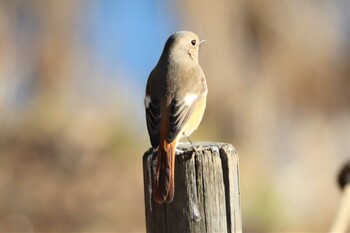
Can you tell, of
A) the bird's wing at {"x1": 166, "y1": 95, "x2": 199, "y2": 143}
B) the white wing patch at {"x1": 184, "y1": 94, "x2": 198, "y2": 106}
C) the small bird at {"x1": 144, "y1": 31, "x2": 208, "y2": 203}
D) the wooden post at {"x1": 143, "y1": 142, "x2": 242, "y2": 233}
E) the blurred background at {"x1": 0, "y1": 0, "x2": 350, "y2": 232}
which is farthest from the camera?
the blurred background at {"x1": 0, "y1": 0, "x2": 350, "y2": 232}

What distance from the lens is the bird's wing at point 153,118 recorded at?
162 inches

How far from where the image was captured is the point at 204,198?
342 centimetres

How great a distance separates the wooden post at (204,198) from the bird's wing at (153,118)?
0.57m

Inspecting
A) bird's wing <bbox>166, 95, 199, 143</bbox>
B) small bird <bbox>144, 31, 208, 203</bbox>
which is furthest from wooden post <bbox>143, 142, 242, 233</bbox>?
bird's wing <bbox>166, 95, 199, 143</bbox>

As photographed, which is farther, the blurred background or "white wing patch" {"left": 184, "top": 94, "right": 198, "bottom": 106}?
the blurred background

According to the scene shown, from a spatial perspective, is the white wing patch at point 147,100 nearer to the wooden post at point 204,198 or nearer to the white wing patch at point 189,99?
the white wing patch at point 189,99

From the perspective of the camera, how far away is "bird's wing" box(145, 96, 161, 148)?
4.12 m

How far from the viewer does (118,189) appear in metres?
9.92

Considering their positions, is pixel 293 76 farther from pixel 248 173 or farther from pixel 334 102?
pixel 248 173

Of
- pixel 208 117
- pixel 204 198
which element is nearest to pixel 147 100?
pixel 204 198

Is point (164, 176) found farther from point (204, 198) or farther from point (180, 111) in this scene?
point (180, 111)

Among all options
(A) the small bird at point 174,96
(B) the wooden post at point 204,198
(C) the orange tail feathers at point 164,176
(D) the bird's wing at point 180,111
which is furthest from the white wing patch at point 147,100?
(B) the wooden post at point 204,198

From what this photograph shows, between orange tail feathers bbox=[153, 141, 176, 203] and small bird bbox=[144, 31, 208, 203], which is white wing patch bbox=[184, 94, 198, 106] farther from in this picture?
orange tail feathers bbox=[153, 141, 176, 203]

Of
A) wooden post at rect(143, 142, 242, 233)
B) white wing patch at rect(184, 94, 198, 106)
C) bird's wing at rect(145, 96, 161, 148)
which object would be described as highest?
white wing patch at rect(184, 94, 198, 106)
